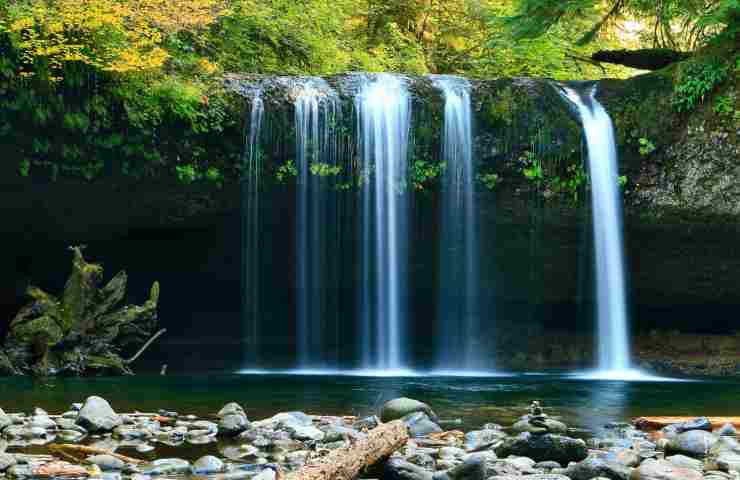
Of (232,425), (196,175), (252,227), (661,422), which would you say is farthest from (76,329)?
(661,422)

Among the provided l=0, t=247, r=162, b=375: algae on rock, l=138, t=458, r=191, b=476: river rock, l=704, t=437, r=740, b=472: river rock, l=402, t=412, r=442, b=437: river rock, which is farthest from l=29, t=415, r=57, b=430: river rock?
l=0, t=247, r=162, b=375: algae on rock

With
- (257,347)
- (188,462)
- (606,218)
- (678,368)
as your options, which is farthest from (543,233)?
(188,462)

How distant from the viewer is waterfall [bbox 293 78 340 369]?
1576cm

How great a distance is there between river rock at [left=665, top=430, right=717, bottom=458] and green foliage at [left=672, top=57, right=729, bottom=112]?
980 cm

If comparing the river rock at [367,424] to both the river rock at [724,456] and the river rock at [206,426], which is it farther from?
the river rock at [724,456]

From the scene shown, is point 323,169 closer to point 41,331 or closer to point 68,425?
point 41,331

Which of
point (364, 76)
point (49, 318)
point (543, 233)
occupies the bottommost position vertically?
point (49, 318)

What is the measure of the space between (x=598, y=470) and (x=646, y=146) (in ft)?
35.7

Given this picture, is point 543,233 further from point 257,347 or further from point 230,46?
point 230,46

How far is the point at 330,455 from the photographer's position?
16.5 ft

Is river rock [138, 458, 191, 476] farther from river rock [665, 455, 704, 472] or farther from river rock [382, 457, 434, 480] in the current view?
river rock [665, 455, 704, 472]

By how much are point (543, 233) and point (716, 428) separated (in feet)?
29.0

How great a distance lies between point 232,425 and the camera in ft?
25.0

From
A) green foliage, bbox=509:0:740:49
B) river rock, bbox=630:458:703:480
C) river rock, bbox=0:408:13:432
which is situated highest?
green foliage, bbox=509:0:740:49
